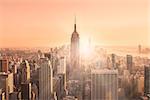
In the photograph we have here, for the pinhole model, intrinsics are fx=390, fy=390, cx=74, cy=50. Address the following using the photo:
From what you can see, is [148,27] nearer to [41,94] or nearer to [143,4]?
[143,4]

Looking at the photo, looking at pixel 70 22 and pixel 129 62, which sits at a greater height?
pixel 70 22

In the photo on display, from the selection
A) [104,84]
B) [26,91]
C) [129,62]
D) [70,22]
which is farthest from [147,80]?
[26,91]

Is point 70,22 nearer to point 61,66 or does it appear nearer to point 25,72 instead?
point 61,66

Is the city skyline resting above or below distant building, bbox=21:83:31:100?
above

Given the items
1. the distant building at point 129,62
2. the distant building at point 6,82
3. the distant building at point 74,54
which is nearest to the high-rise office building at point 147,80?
the distant building at point 129,62

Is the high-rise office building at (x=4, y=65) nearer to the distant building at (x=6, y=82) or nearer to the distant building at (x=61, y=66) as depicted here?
the distant building at (x=6, y=82)

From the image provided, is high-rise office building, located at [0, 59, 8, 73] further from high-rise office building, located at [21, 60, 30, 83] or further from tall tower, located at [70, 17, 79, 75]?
tall tower, located at [70, 17, 79, 75]

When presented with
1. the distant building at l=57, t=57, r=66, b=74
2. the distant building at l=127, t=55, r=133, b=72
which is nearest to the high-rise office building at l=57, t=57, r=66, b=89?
the distant building at l=57, t=57, r=66, b=74
